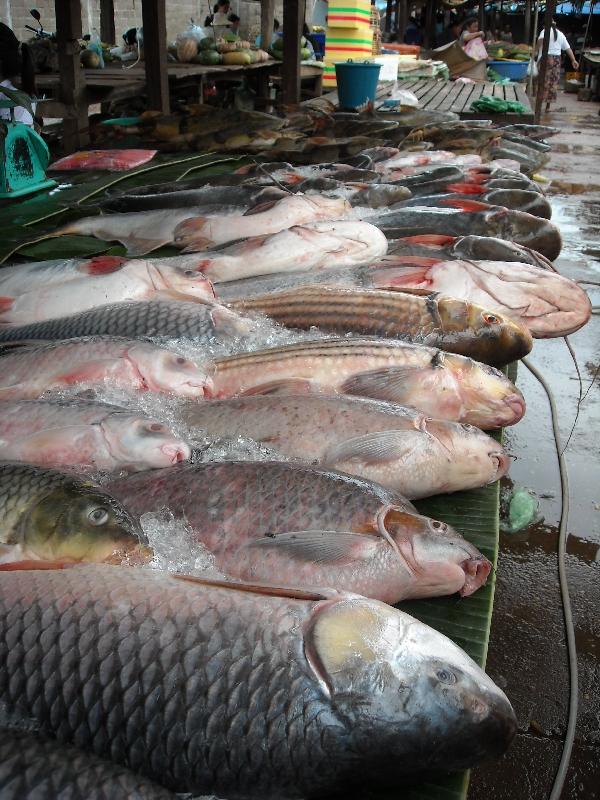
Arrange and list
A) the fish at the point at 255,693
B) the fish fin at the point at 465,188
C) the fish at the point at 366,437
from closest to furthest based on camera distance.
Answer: the fish at the point at 255,693, the fish at the point at 366,437, the fish fin at the point at 465,188

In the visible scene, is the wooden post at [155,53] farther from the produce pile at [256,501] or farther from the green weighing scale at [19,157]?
the produce pile at [256,501]

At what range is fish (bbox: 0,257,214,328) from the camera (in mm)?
3400

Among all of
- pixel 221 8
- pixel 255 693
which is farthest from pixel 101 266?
pixel 221 8

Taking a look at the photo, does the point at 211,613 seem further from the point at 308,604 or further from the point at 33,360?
the point at 33,360

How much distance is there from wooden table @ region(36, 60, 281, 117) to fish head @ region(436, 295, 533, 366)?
280 inches

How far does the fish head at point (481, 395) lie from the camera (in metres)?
2.75

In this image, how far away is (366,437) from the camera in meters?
2.33

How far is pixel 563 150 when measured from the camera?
44.3ft

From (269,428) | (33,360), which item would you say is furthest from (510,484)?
(33,360)

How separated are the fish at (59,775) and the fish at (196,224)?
377cm

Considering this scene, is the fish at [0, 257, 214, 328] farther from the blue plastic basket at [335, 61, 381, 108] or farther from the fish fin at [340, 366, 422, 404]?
the blue plastic basket at [335, 61, 381, 108]

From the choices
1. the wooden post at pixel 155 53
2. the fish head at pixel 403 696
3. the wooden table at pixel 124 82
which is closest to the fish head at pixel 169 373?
the fish head at pixel 403 696

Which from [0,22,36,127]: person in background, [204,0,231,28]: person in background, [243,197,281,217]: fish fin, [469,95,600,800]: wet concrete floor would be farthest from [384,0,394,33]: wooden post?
[469,95,600,800]: wet concrete floor

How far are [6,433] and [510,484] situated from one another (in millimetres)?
2433
